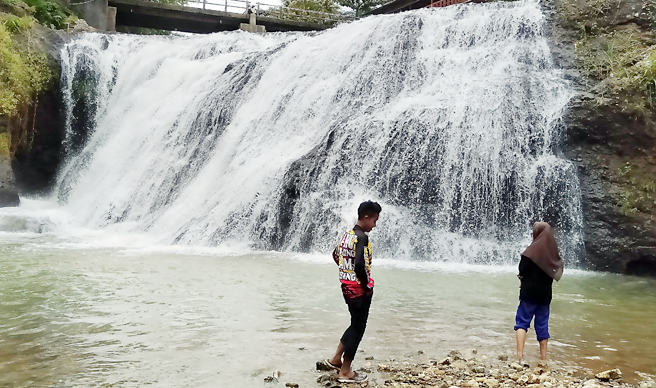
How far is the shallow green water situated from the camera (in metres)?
4.37

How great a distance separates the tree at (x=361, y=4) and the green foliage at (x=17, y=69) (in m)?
27.7

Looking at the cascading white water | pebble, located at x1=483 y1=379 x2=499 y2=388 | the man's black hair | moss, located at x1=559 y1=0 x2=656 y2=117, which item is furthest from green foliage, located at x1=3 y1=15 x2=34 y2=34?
pebble, located at x1=483 y1=379 x2=499 y2=388

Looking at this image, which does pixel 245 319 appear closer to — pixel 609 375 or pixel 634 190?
pixel 609 375

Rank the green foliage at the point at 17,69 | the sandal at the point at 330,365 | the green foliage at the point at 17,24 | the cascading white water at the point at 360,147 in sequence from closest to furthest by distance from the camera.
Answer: the sandal at the point at 330,365 → the cascading white water at the point at 360,147 → the green foliage at the point at 17,69 → the green foliage at the point at 17,24

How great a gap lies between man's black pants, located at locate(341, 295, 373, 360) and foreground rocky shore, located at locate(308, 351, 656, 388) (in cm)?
23

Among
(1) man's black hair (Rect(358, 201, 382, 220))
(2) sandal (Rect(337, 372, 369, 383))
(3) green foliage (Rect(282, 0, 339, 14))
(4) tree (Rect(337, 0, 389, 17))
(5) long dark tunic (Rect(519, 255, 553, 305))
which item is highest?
(4) tree (Rect(337, 0, 389, 17))

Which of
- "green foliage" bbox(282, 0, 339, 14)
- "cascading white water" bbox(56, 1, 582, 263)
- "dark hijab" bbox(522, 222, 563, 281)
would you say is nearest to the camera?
"dark hijab" bbox(522, 222, 563, 281)

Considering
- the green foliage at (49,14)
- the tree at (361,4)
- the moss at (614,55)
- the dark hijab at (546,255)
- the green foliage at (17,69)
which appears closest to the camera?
the dark hijab at (546,255)

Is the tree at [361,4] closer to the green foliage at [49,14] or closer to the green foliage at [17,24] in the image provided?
the green foliage at [49,14]

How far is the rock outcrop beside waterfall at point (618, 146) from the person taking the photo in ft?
36.2

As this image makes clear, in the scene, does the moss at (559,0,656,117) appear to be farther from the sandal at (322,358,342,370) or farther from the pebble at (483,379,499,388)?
the sandal at (322,358,342,370)

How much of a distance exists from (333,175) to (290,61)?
5.87 m

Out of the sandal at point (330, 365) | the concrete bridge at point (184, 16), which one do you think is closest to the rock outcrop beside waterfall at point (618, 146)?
the sandal at point (330, 365)

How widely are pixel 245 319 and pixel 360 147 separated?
7408mm
